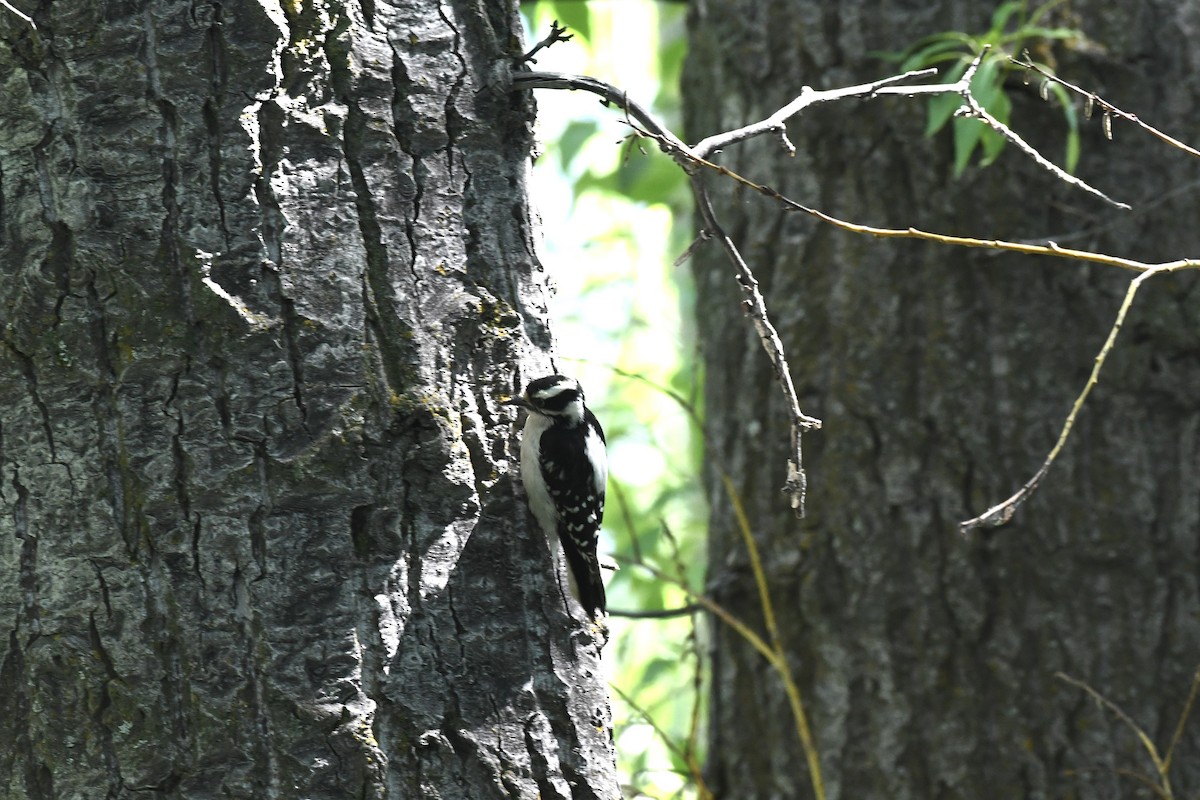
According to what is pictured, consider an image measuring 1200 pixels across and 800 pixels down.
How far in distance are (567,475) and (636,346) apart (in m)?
7.98

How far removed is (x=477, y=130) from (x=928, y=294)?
1.77 m

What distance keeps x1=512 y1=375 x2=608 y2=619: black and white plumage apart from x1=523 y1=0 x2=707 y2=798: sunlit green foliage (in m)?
0.11

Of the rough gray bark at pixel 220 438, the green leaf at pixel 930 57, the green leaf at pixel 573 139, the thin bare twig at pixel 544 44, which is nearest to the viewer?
the rough gray bark at pixel 220 438

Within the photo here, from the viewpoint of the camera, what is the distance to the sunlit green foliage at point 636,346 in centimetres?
339

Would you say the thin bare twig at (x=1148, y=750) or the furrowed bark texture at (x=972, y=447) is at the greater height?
the furrowed bark texture at (x=972, y=447)

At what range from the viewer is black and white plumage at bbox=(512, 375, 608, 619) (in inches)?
81.1

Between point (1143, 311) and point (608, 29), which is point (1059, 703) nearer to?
point (1143, 311)

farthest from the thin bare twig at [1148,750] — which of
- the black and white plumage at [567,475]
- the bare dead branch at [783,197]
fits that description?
the black and white plumage at [567,475]

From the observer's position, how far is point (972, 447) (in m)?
3.20

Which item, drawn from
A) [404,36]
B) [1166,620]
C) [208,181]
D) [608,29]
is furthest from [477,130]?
[608,29]

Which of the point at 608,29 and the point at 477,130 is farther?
the point at 608,29

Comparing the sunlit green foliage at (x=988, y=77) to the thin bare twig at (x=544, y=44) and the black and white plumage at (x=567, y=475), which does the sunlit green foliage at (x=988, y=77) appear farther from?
the black and white plumage at (x=567, y=475)

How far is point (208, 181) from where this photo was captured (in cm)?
169

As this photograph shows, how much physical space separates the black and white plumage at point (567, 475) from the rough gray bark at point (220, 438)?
285 millimetres
